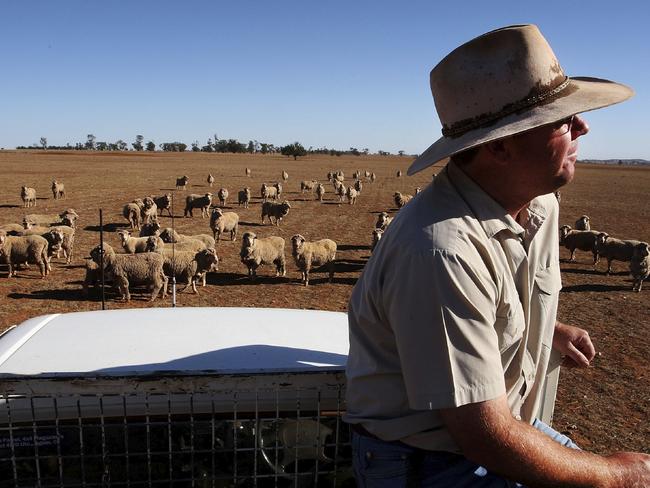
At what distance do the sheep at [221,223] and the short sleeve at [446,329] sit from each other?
18858mm

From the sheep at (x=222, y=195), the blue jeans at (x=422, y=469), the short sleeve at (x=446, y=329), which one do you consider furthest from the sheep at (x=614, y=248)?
the sheep at (x=222, y=195)

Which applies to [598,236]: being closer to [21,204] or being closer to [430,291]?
[430,291]

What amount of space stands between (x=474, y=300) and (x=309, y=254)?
13328 millimetres

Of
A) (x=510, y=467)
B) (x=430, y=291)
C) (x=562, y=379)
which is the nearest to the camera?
(x=430, y=291)

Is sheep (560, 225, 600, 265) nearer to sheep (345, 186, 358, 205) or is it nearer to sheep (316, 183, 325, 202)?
sheep (345, 186, 358, 205)

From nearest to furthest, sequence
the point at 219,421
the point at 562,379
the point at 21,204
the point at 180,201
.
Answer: the point at 219,421, the point at 562,379, the point at 21,204, the point at 180,201

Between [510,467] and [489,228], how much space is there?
0.73 metres

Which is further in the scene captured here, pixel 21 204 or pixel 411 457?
pixel 21 204

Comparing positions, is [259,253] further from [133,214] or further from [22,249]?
[133,214]

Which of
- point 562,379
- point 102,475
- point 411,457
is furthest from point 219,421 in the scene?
point 562,379

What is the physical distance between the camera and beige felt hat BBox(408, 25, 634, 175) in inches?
68.8

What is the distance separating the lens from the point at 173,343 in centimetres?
290

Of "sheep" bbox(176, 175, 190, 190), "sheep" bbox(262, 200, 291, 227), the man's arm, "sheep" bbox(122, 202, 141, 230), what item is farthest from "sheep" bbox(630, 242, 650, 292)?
"sheep" bbox(176, 175, 190, 190)

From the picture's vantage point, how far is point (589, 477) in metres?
1.75
